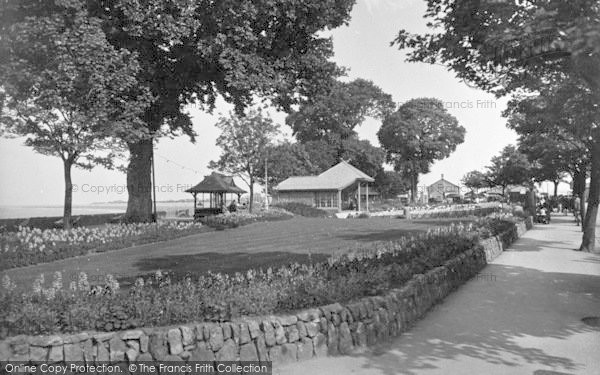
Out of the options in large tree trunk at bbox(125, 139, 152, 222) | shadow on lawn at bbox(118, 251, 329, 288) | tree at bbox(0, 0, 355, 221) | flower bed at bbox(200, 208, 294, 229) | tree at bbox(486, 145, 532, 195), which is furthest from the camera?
tree at bbox(486, 145, 532, 195)

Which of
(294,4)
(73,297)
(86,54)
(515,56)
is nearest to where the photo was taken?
(73,297)

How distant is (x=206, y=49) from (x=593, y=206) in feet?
49.9

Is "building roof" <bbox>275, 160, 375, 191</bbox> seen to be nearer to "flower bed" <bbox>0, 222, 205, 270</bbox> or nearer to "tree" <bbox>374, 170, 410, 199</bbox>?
"tree" <bbox>374, 170, 410, 199</bbox>

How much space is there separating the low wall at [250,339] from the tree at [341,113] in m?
61.7

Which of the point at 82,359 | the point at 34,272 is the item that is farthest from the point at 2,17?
the point at 82,359

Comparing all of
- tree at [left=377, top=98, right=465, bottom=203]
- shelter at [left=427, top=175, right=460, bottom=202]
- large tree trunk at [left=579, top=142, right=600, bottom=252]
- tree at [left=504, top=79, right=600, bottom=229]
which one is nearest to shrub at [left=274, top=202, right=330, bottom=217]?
tree at [left=504, top=79, right=600, bottom=229]

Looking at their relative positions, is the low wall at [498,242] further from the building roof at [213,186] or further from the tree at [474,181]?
the tree at [474,181]

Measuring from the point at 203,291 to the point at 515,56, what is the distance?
5.47 metres

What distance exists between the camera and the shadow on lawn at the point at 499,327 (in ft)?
20.8

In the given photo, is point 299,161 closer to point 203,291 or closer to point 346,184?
point 346,184

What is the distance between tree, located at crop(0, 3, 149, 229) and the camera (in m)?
16.8

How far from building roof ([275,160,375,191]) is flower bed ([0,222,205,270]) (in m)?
28.1

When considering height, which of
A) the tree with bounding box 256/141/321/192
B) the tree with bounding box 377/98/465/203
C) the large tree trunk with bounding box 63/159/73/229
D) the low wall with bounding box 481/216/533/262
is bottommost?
the low wall with bounding box 481/216/533/262

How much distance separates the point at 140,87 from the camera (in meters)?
19.3
